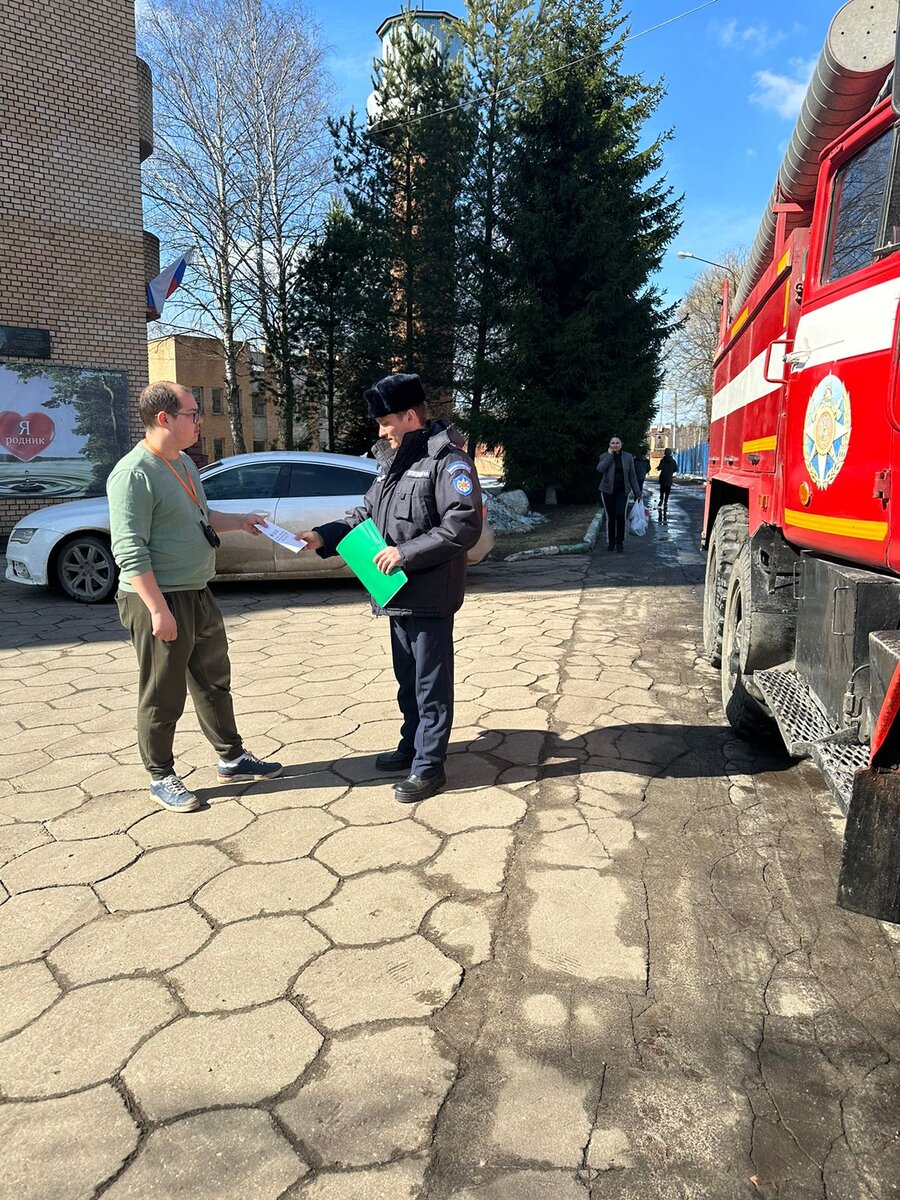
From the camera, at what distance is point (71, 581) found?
26.7ft

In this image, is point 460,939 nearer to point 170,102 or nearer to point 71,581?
point 71,581

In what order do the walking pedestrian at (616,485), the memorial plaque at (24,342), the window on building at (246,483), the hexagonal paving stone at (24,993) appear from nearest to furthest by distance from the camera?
the hexagonal paving stone at (24,993), the window on building at (246,483), the walking pedestrian at (616,485), the memorial plaque at (24,342)

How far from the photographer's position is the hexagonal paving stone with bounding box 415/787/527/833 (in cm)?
341

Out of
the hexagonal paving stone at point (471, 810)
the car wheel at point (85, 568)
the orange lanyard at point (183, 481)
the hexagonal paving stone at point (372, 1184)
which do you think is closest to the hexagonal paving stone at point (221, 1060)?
the hexagonal paving stone at point (372, 1184)

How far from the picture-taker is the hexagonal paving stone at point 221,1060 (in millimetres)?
1971

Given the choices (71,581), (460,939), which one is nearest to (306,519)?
(71,581)

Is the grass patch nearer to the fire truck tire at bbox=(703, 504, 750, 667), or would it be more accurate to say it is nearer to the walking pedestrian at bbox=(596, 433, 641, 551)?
the walking pedestrian at bbox=(596, 433, 641, 551)

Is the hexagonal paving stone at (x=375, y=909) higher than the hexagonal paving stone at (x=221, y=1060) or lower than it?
higher

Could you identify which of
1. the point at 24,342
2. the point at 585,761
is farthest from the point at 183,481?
the point at 24,342

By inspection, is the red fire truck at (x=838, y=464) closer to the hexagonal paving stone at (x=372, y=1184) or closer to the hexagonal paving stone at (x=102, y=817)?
the hexagonal paving stone at (x=372, y=1184)

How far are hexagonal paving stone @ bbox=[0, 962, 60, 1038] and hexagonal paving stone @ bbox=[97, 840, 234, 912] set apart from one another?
0.36 m

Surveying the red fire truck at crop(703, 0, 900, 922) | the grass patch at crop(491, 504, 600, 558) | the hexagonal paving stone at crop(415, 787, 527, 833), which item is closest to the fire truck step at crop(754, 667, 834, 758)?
the red fire truck at crop(703, 0, 900, 922)

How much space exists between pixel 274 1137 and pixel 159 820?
1833 mm

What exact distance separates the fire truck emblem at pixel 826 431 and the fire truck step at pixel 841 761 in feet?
3.01
